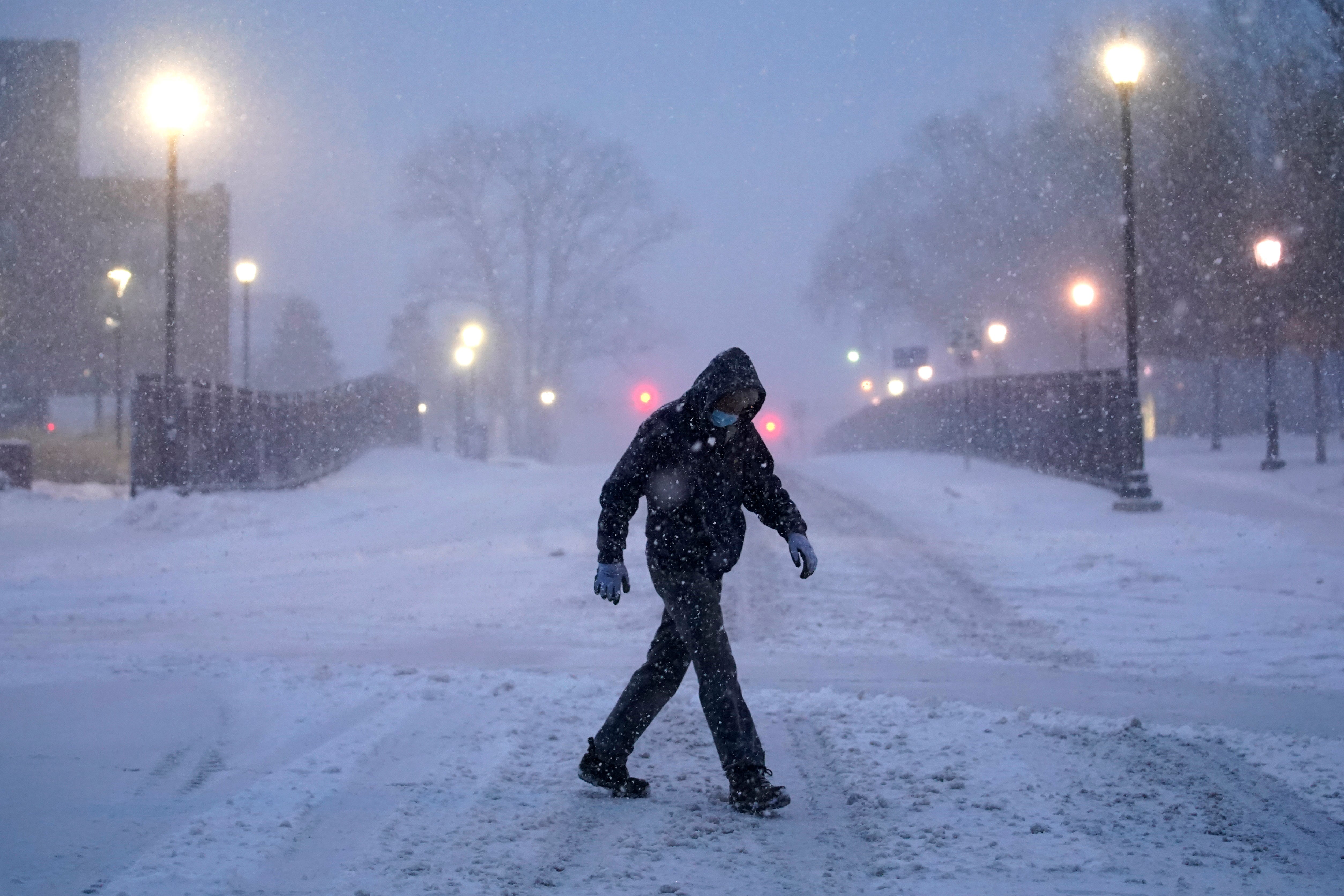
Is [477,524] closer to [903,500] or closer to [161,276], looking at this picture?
[903,500]

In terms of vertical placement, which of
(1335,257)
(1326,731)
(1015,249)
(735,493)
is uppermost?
(1015,249)

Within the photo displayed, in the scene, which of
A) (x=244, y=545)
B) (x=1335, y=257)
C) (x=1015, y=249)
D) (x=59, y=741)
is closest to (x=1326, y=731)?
(x=59, y=741)

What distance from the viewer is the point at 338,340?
133125mm

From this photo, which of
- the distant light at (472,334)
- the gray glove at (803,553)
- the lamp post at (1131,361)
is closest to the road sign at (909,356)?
the distant light at (472,334)

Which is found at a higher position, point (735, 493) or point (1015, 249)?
point (1015, 249)

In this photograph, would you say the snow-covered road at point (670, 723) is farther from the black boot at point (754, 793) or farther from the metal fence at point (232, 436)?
the metal fence at point (232, 436)

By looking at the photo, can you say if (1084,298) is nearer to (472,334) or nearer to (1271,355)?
(1271,355)

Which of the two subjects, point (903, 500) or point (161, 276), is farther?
point (161, 276)

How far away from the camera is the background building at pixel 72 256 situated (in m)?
41.3

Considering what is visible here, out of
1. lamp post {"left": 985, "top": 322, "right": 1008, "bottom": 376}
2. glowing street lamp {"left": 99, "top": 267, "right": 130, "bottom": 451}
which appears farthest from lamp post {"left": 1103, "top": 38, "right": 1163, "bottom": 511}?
glowing street lamp {"left": 99, "top": 267, "right": 130, "bottom": 451}

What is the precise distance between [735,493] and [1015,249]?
141ft

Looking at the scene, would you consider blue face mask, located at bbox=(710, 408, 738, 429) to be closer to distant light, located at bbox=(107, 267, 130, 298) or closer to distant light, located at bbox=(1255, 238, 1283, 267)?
distant light, located at bbox=(1255, 238, 1283, 267)

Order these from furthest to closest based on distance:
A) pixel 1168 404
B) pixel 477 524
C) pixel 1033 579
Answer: pixel 1168 404 → pixel 477 524 → pixel 1033 579

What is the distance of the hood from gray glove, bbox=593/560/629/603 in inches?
23.9
